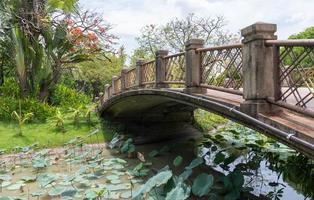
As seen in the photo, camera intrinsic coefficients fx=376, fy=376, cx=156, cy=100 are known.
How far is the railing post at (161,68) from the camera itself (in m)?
8.78

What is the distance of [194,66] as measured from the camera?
6.93m

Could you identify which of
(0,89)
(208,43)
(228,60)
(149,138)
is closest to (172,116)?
(149,138)

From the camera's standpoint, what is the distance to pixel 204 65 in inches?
268

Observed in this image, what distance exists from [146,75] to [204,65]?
3.70 m

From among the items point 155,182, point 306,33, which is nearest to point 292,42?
point 155,182

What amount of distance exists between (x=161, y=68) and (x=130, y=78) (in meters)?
3.91

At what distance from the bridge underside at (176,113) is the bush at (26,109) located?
2466 mm

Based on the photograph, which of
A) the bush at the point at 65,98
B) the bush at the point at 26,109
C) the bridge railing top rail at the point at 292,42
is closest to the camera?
the bridge railing top rail at the point at 292,42

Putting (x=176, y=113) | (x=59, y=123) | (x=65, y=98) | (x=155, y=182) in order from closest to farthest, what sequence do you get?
(x=155, y=182)
(x=59, y=123)
(x=176, y=113)
(x=65, y=98)

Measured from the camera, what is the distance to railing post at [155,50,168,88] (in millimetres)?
8781

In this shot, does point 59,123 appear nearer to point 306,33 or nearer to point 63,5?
point 63,5

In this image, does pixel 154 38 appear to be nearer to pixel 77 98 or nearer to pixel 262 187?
pixel 77 98

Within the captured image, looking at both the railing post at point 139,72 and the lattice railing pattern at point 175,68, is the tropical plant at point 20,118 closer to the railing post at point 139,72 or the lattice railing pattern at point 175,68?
the railing post at point 139,72

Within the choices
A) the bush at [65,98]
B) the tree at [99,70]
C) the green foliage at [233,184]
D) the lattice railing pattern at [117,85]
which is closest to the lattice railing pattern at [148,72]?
the green foliage at [233,184]
